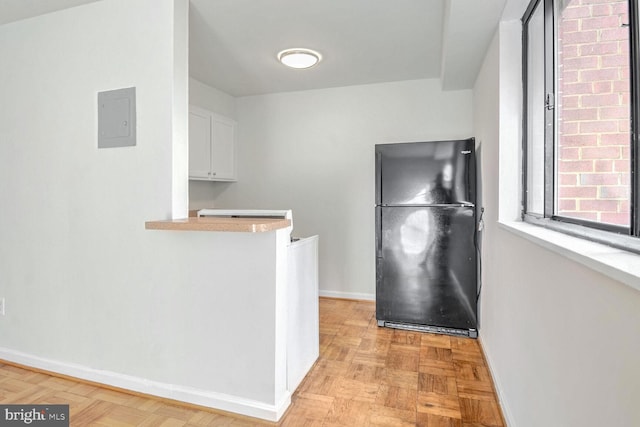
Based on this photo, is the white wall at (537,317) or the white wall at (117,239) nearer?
the white wall at (537,317)

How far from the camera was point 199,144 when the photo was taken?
3.59 meters

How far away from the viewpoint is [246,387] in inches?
70.1

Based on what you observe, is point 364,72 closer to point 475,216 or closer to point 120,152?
point 475,216

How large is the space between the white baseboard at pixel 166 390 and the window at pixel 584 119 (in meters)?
1.55

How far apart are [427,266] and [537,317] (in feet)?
5.26

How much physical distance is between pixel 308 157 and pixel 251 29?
1.66 meters

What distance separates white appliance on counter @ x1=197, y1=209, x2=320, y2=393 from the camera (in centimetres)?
192

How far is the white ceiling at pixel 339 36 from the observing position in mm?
2182

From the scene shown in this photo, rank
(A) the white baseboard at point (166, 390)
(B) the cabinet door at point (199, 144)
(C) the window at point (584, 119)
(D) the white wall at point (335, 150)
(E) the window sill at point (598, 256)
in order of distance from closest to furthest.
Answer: (E) the window sill at point (598, 256), (C) the window at point (584, 119), (A) the white baseboard at point (166, 390), (B) the cabinet door at point (199, 144), (D) the white wall at point (335, 150)

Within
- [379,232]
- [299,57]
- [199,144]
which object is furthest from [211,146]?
[379,232]

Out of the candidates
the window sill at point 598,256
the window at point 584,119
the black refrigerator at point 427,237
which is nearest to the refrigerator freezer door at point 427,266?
the black refrigerator at point 427,237

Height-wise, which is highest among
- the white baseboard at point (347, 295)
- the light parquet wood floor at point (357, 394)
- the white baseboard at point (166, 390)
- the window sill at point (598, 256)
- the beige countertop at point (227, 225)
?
the beige countertop at point (227, 225)

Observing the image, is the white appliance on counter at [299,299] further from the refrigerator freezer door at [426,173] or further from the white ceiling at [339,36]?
the white ceiling at [339,36]

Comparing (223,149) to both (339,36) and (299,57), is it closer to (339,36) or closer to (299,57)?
(299,57)
